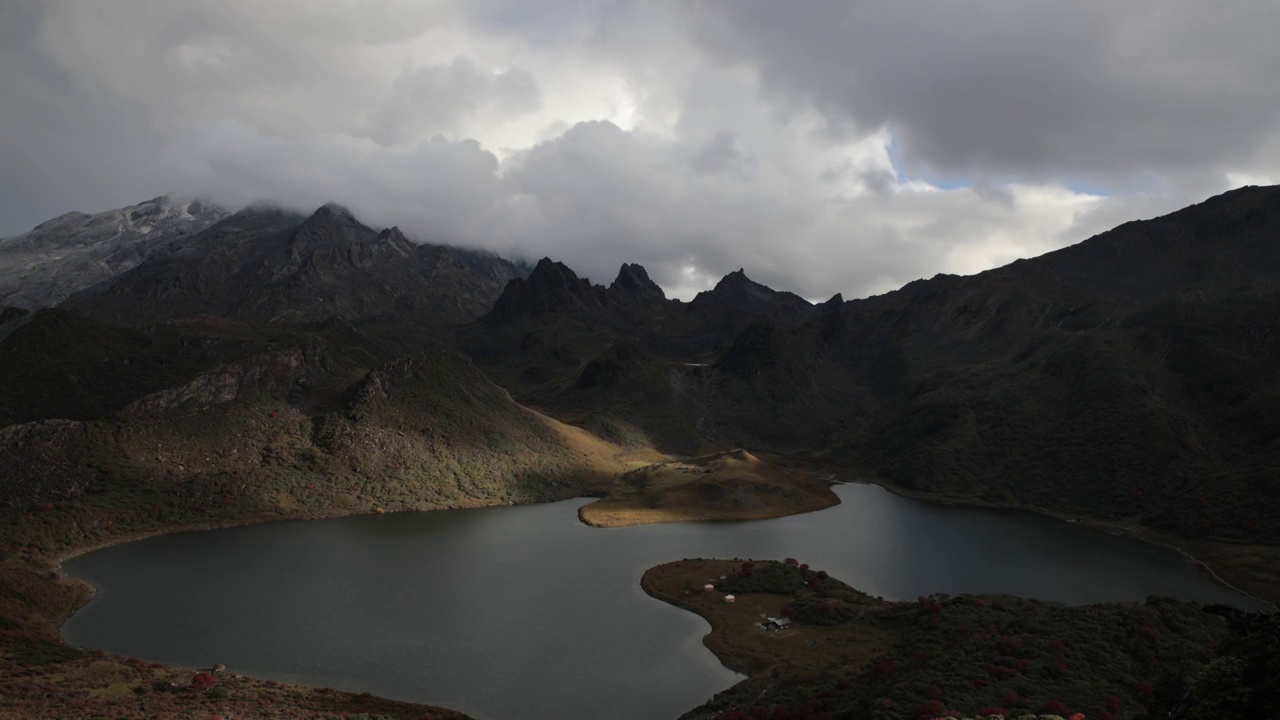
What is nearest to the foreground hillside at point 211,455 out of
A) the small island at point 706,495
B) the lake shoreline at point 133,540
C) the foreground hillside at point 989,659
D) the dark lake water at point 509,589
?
the lake shoreline at point 133,540

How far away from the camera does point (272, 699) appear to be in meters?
46.1

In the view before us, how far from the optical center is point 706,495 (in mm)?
122188

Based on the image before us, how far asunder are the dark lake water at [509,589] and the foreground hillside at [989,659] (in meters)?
6.53

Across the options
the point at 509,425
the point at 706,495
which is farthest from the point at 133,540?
the point at 706,495

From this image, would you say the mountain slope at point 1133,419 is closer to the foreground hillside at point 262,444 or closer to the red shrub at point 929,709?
the foreground hillside at point 262,444

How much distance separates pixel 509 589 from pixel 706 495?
55853mm

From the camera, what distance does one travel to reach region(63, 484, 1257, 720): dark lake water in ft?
172

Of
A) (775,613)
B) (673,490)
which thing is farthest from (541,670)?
(673,490)

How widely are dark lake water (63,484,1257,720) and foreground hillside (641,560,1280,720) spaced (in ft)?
21.4

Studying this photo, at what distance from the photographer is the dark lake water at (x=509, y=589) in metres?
52.4

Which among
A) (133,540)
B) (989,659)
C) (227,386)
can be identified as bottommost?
(989,659)

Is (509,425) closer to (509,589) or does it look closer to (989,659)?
(509,589)

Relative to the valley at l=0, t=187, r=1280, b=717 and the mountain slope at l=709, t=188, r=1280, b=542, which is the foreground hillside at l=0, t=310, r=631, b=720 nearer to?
the valley at l=0, t=187, r=1280, b=717

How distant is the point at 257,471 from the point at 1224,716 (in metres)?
118
